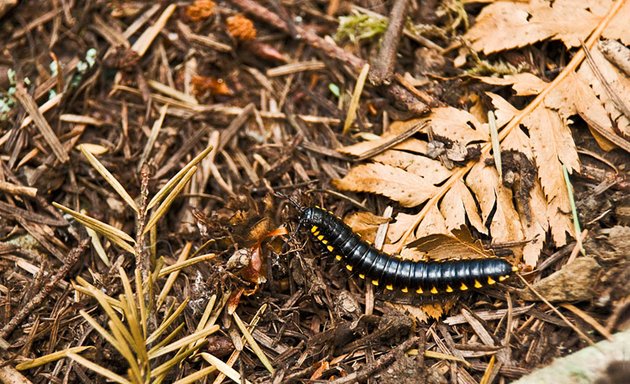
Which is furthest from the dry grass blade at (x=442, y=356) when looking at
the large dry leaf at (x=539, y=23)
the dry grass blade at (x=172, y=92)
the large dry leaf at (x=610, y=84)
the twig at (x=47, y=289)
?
the dry grass blade at (x=172, y=92)

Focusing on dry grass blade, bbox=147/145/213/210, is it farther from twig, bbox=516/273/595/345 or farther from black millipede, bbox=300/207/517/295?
twig, bbox=516/273/595/345

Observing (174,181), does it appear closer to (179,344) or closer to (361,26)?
(179,344)

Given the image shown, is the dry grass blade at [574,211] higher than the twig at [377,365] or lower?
higher

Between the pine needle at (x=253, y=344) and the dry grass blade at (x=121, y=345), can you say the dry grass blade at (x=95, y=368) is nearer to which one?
the dry grass blade at (x=121, y=345)

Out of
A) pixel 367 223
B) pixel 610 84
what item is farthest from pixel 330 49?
pixel 610 84

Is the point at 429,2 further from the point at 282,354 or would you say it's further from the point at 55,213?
the point at 55,213

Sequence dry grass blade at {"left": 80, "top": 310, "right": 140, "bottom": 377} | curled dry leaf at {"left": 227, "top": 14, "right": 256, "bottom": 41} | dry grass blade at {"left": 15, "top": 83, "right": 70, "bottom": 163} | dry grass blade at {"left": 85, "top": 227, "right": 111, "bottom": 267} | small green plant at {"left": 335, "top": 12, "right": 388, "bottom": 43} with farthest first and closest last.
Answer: curled dry leaf at {"left": 227, "top": 14, "right": 256, "bottom": 41} < small green plant at {"left": 335, "top": 12, "right": 388, "bottom": 43} < dry grass blade at {"left": 15, "top": 83, "right": 70, "bottom": 163} < dry grass blade at {"left": 85, "top": 227, "right": 111, "bottom": 267} < dry grass blade at {"left": 80, "top": 310, "right": 140, "bottom": 377}

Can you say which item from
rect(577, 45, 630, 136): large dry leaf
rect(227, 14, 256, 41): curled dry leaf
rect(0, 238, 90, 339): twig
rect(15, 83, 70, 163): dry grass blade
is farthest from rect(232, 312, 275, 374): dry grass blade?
rect(577, 45, 630, 136): large dry leaf
